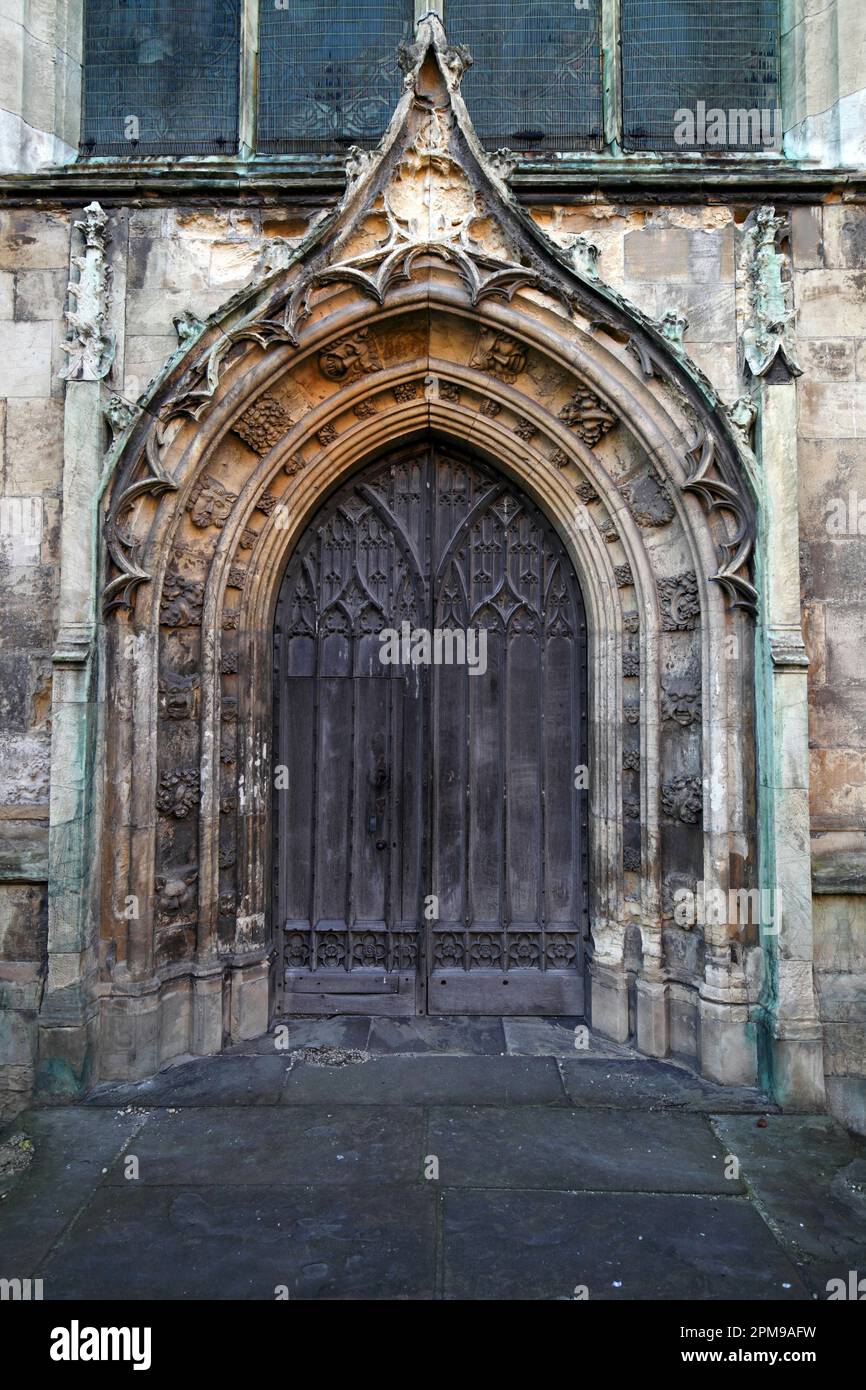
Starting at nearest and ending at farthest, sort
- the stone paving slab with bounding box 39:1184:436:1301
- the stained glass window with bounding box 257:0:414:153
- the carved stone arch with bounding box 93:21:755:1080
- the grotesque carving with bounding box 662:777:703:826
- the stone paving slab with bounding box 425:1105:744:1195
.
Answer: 1. the stone paving slab with bounding box 39:1184:436:1301
2. the stone paving slab with bounding box 425:1105:744:1195
3. the carved stone arch with bounding box 93:21:755:1080
4. the grotesque carving with bounding box 662:777:703:826
5. the stained glass window with bounding box 257:0:414:153

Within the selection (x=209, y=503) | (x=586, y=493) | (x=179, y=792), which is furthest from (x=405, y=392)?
(x=179, y=792)

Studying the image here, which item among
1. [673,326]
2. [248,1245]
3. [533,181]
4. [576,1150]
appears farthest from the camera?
[533,181]

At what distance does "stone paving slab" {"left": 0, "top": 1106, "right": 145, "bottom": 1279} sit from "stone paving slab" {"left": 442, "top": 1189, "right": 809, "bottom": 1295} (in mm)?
1663

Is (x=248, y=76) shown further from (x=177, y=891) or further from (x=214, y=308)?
(x=177, y=891)

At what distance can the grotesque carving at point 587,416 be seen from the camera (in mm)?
5426

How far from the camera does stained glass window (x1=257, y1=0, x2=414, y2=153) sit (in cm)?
585

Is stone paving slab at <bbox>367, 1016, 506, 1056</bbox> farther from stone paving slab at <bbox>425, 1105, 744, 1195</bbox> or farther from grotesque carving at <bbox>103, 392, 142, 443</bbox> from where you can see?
grotesque carving at <bbox>103, 392, 142, 443</bbox>

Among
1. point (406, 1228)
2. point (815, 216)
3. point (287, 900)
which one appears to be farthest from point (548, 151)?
point (406, 1228)

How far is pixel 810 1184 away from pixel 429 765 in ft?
10.2

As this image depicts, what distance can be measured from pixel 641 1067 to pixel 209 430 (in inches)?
182

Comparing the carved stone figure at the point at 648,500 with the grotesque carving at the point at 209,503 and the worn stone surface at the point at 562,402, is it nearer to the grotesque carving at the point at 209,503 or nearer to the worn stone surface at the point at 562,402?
the worn stone surface at the point at 562,402

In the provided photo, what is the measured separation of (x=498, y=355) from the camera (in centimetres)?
554

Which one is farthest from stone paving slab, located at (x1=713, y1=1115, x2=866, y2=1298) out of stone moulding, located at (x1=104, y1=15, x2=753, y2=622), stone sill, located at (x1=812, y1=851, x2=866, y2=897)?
stone moulding, located at (x1=104, y1=15, x2=753, y2=622)

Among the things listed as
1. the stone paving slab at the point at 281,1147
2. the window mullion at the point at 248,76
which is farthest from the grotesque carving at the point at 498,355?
the stone paving slab at the point at 281,1147
